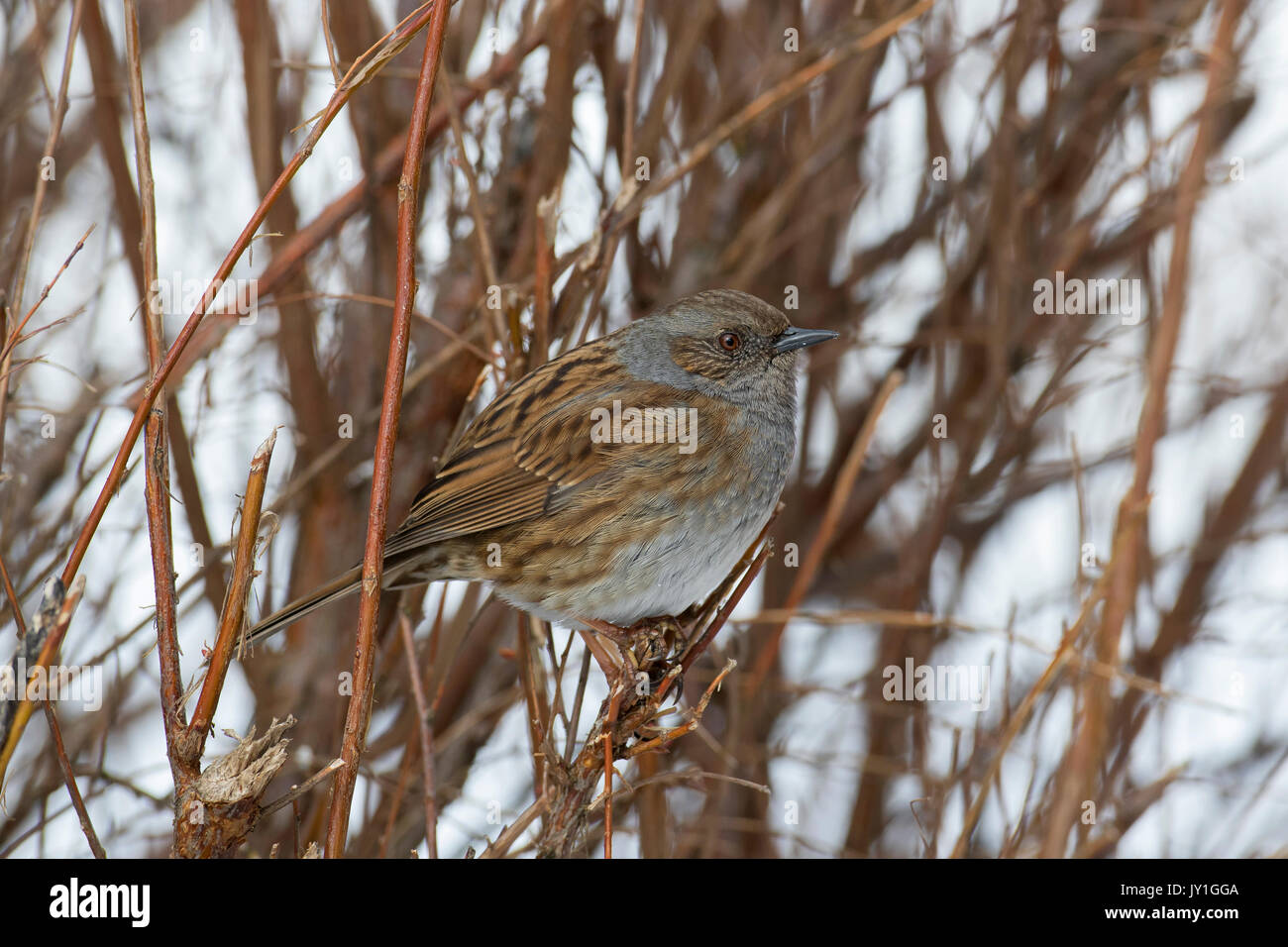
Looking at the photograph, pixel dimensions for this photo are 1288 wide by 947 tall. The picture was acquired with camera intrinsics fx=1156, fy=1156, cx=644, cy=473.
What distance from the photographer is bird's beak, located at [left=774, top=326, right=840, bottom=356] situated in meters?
2.99

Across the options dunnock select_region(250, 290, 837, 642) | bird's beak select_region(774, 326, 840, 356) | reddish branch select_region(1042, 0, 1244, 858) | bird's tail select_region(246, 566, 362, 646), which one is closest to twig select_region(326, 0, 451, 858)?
bird's tail select_region(246, 566, 362, 646)

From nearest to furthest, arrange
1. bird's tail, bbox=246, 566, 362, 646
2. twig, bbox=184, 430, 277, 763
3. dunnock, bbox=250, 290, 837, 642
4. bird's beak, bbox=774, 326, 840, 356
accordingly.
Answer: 1. twig, bbox=184, 430, 277, 763
2. bird's tail, bbox=246, 566, 362, 646
3. dunnock, bbox=250, 290, 837, 642
4. bird's beak, bbox=774, 326, 840, 356

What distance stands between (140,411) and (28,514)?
220 cm

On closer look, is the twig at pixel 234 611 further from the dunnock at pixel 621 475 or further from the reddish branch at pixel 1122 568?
the reddish branch at pixel 1122 568

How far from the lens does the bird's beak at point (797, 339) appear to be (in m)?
2.99

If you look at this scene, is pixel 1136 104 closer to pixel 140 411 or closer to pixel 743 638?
pixel 743 638

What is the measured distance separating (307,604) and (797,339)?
4.63 ft

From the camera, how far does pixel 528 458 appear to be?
3018 mm

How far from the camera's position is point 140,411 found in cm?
144

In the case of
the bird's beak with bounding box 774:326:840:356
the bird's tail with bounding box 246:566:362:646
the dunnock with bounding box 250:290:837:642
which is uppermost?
the bird's beak with bounding box 774:326:840:356

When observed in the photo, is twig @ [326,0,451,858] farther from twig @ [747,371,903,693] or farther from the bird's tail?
twig @ [747,371,903,693]

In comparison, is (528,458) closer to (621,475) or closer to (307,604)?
(621,475)

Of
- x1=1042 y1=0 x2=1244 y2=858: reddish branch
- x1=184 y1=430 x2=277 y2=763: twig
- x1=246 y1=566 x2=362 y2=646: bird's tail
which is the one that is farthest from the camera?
x1=246 y1=566 x2=362 y2=646: bird's tail

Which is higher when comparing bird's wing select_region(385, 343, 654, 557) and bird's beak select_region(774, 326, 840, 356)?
bird's beak select_region(774, 326, 840, 356)
